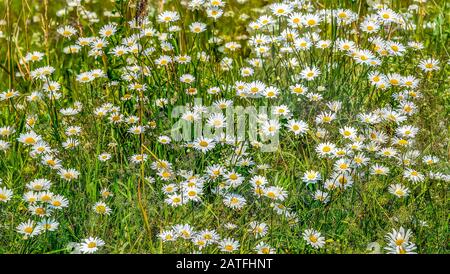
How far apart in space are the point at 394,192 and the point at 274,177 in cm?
48

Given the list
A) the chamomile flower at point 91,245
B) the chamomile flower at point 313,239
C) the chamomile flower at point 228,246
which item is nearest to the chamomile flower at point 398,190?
the chamomile flower at point 313,239

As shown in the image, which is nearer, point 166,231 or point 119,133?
point 166,231

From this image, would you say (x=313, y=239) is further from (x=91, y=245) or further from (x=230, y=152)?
(x=91, y=245)

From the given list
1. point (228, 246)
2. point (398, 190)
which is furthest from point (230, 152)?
point (398, 190)

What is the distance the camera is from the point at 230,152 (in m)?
2.72

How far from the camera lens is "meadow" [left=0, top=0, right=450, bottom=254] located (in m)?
2.39

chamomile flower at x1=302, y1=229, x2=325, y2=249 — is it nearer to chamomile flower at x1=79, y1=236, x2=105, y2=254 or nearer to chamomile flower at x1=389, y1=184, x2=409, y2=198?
chamomile flower at x1=389, y1=184, x2=409, y2=198

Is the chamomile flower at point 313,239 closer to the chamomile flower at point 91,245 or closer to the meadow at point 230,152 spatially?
the meadow at point 230,152

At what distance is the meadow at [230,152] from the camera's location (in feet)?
7.83

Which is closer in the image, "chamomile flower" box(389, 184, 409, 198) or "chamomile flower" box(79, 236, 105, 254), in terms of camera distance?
"chamomile flower" box(79, 236, 105, 254)

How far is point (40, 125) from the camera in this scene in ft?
9.86

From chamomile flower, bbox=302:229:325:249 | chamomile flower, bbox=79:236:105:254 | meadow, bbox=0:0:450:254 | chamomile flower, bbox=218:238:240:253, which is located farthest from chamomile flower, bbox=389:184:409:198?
chamomile flower, bbox=79:236:105:254

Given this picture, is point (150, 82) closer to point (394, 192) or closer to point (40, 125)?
point (40, 125)
